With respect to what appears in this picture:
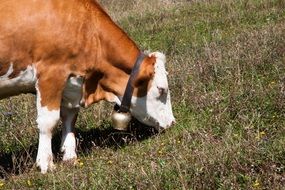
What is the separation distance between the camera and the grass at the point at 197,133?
5.09 meters

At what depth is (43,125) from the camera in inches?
275

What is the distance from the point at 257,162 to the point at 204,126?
77.7 inches

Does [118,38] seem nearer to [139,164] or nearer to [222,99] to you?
[222,99]

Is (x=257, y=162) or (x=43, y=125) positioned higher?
(x=257, y=162)

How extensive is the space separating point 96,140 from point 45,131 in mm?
1035

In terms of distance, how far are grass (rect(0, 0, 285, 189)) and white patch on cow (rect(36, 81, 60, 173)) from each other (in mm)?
154

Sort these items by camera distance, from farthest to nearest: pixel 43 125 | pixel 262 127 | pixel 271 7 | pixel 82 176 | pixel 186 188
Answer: pixel 271 7 → pixel 43 125 → pixel 262 127 → pixel 82 176 → pixel 186 188

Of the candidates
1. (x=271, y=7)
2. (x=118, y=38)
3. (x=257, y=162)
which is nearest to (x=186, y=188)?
(x=257, y=162)

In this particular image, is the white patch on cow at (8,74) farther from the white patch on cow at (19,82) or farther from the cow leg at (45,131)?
the cow leg at (45,131)

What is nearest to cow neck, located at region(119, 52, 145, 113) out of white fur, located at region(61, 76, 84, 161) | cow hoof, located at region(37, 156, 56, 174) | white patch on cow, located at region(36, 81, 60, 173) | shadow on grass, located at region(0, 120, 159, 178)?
shadow on grass, located at region(0, 120, 159, 178)

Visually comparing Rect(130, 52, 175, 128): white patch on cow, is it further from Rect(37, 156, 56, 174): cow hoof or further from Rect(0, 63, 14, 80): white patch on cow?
Rect(0, 63, 14, 80): white patch on cow

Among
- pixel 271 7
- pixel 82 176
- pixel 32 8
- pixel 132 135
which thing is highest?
pixel 32 8

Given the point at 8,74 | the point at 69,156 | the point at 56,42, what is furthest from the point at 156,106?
the point at 8,74

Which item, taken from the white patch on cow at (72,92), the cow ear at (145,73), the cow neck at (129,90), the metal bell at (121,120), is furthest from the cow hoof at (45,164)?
the cow ear at (145,73)
